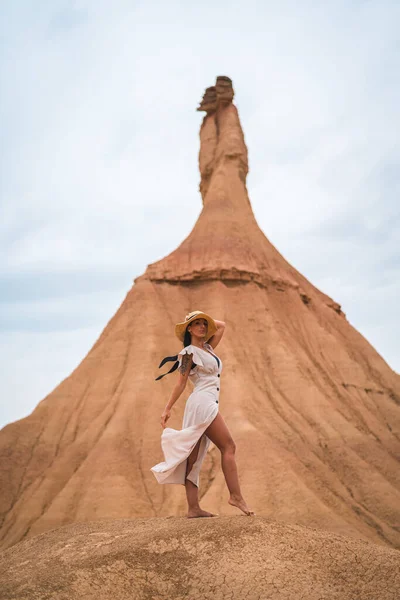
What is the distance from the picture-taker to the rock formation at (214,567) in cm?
596

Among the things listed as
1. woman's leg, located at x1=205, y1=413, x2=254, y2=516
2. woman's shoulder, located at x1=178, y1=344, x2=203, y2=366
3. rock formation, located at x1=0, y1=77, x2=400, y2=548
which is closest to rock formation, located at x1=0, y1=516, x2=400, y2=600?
woman's leg, located at x1=205, y1=413, x2=254, y2=516

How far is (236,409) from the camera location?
27094 millimetres

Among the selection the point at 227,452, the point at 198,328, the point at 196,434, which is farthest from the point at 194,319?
the point at 227,452

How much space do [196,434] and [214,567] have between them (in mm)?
1698

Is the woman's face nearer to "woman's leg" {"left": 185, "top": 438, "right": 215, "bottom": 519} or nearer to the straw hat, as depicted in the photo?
the straw hat

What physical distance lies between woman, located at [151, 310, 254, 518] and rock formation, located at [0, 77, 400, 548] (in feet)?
51.7

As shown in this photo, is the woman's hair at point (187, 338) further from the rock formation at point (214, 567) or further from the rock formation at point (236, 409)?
the rock formation at point (236, 409)

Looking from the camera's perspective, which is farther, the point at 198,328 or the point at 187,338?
the point at 187,338

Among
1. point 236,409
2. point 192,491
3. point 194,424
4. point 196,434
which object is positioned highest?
point 236,409

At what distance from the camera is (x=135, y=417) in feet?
91.8

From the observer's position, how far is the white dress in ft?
25.3

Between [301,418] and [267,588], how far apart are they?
2320cm

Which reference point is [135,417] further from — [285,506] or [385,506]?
[385,506]

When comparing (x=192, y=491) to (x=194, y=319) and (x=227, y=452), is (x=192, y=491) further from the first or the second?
(x=194, y=319)
